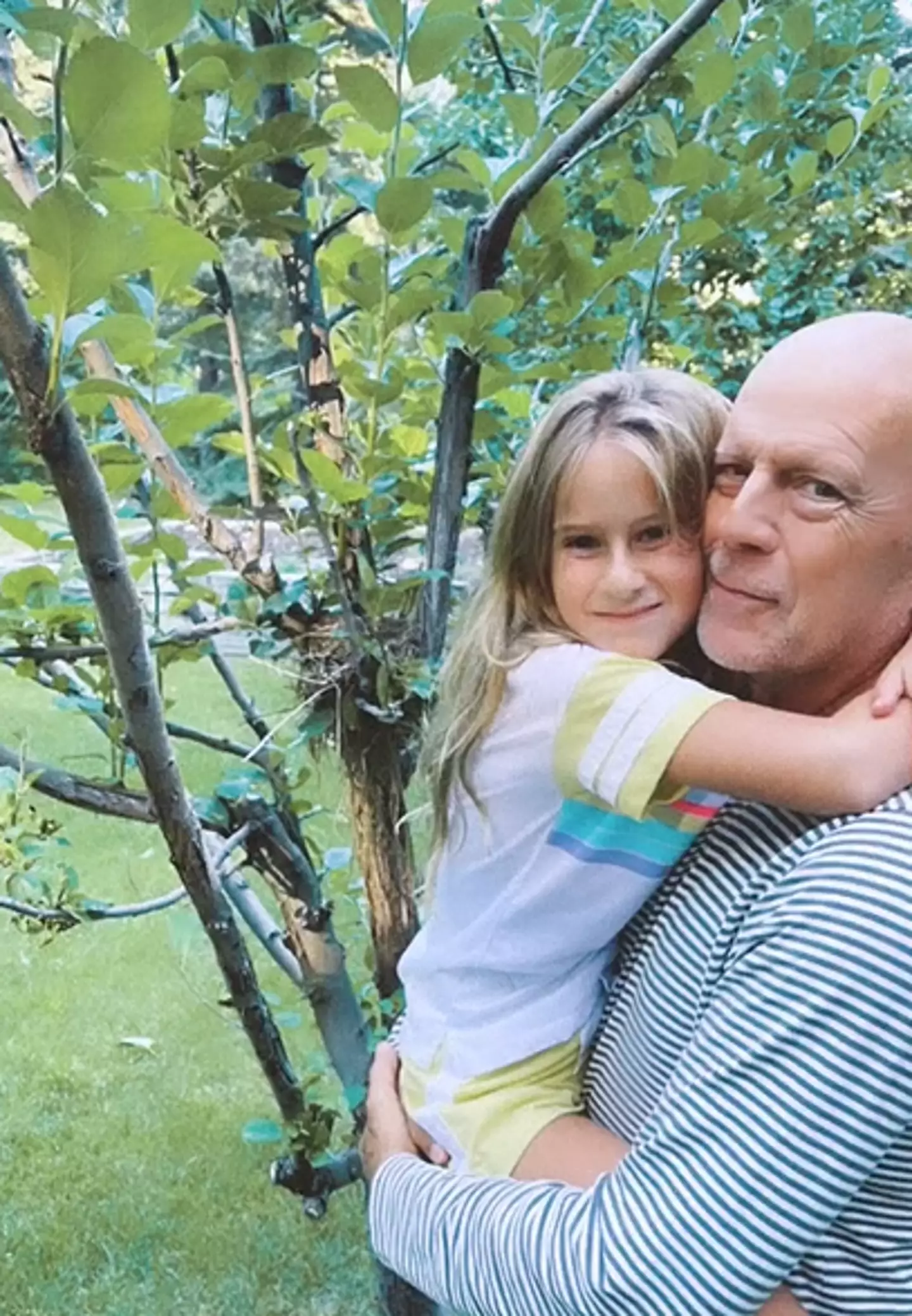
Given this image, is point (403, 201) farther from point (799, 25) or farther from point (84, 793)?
point (84, 793)

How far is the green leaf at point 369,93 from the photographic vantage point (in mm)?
814

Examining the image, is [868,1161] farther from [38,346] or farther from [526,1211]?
[38,346]

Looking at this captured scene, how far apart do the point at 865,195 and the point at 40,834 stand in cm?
119

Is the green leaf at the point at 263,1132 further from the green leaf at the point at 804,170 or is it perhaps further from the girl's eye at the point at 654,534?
the green leaf at the point at 804,170

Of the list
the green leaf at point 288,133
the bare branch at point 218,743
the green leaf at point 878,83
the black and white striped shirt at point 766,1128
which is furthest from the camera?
the bare branch at point 218,743

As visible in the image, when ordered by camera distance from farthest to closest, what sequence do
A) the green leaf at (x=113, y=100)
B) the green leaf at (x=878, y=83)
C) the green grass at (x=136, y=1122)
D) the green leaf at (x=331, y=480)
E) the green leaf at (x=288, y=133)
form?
1. the green grass at (x=136, y=1122)
2. the green leaf at (x=878, y=83)
3. the green leaf at (x=331, y=480)
4. the green leaf at (x=288, y=133)
5. the green leaf at (x=113, y=100)

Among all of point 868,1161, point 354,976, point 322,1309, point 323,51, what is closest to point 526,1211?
point 868,1161

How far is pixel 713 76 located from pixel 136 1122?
2337 mm

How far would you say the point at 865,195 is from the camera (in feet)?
5.14

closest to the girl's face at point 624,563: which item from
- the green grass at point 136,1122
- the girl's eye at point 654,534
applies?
the girl's eye at point 654,534

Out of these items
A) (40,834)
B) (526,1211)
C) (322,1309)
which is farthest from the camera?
(322,1309)

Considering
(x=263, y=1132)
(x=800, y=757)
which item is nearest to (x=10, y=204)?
(x=800, y=757)

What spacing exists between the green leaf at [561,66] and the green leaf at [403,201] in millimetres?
147

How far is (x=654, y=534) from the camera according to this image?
913 mm
